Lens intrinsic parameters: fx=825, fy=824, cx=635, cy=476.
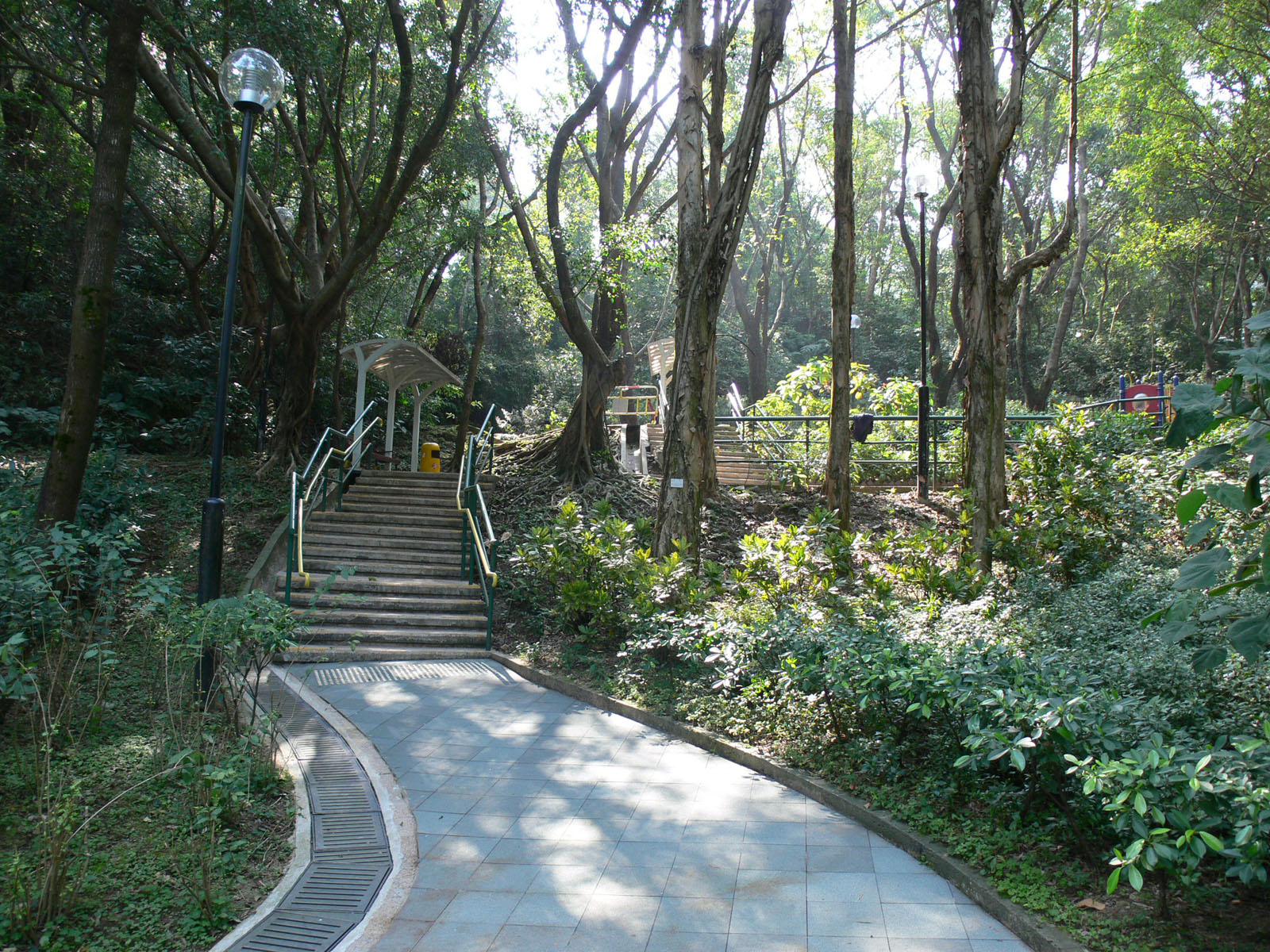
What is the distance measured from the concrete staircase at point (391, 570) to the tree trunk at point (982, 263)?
5.86 metres

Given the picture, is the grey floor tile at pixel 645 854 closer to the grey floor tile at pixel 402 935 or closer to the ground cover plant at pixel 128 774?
the grey floor tile at pixel 402 935

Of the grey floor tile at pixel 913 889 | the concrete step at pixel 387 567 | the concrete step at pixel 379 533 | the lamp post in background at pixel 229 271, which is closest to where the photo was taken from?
the grey floor tile at pixel 913 889

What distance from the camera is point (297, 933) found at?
11.7 ft

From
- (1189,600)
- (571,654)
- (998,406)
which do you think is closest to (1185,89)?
(998,406)

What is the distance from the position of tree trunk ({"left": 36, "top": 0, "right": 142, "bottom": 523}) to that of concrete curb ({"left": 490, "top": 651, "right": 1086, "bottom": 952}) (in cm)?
460

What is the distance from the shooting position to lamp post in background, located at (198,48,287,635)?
19.1 ft

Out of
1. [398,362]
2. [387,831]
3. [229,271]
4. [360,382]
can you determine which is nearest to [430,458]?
[398,362]

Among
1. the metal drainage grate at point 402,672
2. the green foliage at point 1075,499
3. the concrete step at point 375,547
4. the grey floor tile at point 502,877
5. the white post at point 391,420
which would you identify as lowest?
the metal drainage grate at point 402,672

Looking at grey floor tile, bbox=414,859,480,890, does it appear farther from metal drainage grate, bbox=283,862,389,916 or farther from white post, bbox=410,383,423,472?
white post, bbox=410,383,423,472

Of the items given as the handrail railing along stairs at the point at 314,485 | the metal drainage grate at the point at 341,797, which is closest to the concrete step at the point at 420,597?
the handrail railing along stairs at the point at 314,485

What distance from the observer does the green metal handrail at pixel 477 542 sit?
9.19 metres

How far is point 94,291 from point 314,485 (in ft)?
17.4

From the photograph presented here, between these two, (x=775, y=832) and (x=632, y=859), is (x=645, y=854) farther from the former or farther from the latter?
(x=775, y=832)

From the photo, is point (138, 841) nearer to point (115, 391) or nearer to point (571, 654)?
point (571, 654)
